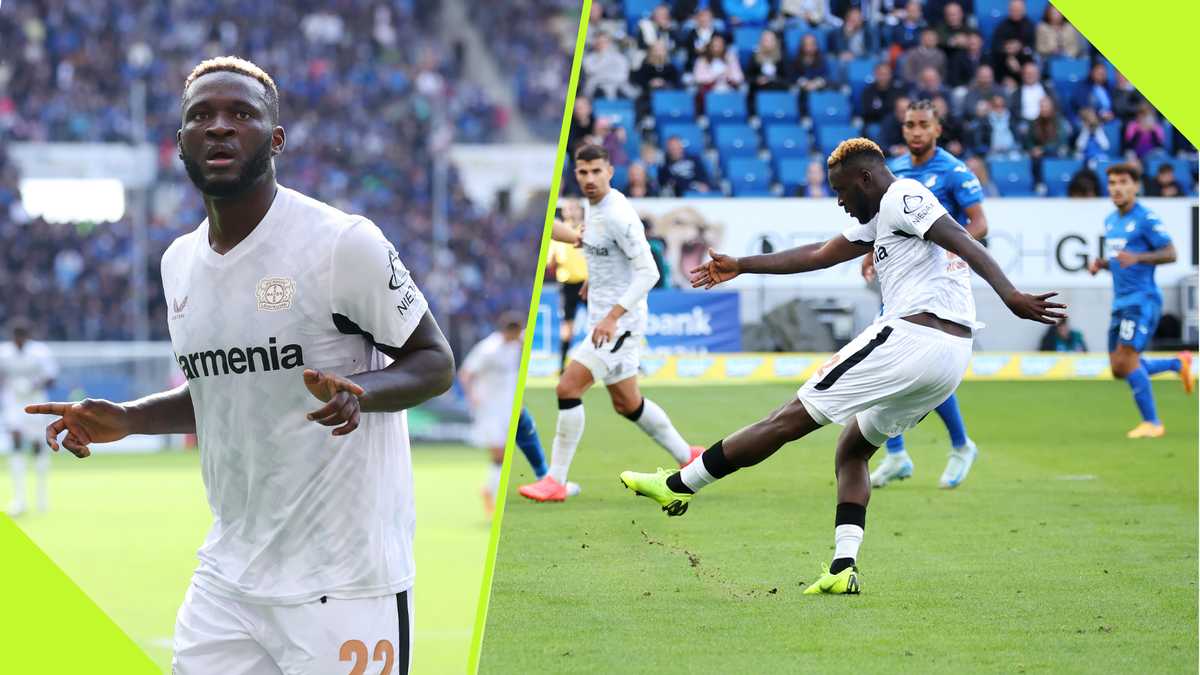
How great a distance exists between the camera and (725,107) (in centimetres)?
1572

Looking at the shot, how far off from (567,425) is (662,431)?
1.52ft

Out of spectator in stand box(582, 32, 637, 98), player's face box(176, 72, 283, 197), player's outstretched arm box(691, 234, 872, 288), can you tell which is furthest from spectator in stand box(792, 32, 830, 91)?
player's face box(176, 72, 283, 197)

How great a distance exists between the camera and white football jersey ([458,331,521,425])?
1416cm

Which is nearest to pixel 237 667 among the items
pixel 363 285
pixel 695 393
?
pixel 363 285

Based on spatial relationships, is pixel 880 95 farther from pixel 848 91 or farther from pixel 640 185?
pixel 640 185

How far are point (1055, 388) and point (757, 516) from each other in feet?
17.9

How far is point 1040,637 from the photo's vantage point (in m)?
4.80

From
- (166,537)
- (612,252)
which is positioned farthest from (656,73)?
(612,252)

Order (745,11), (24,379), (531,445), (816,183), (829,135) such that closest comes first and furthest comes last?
(531,445) → (816,183) → (829,135) → (24,379) → (745,11)

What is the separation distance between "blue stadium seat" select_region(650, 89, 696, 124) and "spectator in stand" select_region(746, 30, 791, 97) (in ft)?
2.49

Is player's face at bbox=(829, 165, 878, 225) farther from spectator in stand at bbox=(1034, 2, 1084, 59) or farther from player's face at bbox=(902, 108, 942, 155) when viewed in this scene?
spectator in stand at bbox=(1034, 2, 1084, 59)

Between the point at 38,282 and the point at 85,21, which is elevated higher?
the point at 85,21

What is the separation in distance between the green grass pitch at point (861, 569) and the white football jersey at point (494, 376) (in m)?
5.77

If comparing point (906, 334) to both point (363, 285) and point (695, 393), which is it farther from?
point (695, 393)
